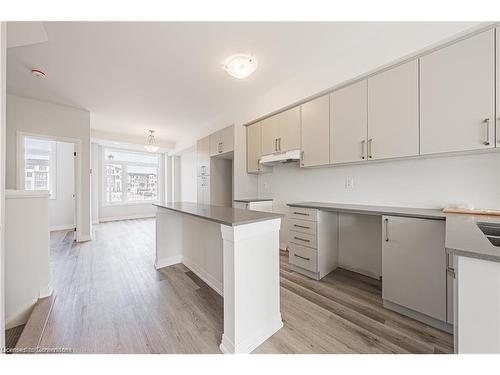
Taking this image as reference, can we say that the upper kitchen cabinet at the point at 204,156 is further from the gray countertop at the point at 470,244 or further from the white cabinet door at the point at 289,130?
the gray countertop at the point at 470,244

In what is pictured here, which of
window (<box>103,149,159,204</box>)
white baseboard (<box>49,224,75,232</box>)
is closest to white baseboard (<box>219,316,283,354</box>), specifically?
white baseboard (<box>49,224,75,232</box>)

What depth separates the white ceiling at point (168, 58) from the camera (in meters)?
1.86

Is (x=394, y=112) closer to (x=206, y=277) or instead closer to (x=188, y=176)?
(x=206, y=277)

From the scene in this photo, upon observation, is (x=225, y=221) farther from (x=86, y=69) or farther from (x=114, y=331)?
(x=86, y=69)

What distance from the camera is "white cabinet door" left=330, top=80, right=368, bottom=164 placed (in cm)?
204

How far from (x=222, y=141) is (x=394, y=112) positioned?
2838 mm

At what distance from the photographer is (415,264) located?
1.55 meters

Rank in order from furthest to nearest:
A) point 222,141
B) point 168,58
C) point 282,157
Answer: point 222,141 < point 282,157 < point 168,58

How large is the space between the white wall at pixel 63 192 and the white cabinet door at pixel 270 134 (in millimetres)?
5414

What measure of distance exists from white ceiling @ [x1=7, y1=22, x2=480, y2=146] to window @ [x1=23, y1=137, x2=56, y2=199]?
2.28 m

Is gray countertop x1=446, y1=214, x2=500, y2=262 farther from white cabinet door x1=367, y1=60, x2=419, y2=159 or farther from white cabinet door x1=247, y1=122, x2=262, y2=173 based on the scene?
white cabinet door x1=247, y1=122, x2=262, y2=173

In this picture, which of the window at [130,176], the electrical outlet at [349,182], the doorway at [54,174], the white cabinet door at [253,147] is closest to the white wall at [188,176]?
the window at [130,176]

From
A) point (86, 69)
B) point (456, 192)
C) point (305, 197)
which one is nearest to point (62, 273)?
point (86, 69)

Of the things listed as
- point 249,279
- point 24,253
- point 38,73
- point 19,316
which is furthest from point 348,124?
point 38,73
